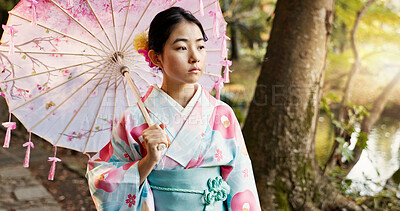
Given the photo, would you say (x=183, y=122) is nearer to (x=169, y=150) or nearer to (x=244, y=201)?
(x=169, y=150)

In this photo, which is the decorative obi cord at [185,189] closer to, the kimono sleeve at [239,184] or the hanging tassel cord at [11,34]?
the kimono sleeve at [239,184]

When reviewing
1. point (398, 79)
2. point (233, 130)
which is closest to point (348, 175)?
point (398, 79)

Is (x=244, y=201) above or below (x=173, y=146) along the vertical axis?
below

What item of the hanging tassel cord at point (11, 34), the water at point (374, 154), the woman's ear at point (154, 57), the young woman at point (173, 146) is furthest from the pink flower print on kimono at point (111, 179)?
the water at point (374, 154)

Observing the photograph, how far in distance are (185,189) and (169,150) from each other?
8.5 inches

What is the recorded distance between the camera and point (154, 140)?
169cm

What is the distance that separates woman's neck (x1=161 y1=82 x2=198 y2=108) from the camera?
6.43 ft

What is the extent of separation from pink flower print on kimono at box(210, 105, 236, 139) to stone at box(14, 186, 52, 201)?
3.56 metres

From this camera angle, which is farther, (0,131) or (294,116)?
(0,131)

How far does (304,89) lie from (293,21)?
2.23 feet

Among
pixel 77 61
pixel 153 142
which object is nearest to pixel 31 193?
pixel 77 61

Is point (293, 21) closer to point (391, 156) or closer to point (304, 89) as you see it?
point (304, 89)

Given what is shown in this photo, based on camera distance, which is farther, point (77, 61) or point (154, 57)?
point (77, 61)

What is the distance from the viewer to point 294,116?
3643 mm
